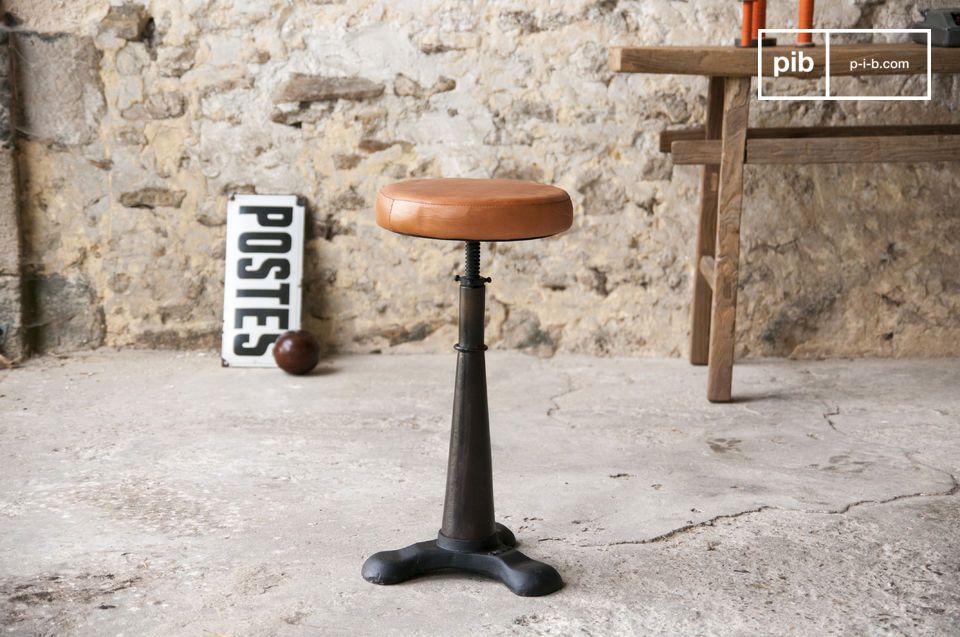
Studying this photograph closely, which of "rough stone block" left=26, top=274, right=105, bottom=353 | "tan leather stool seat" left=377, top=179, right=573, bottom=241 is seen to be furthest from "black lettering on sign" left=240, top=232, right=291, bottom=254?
"tan leather stool seat" left=377, top=179, right=573, bottom=241

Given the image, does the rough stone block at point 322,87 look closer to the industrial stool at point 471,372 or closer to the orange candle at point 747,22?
the orange candle at point 747,22

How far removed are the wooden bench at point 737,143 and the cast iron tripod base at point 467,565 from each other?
140cm

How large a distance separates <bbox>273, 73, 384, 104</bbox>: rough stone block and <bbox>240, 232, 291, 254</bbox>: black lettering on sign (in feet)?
1.56

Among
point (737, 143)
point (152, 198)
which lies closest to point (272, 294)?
point (152, 198)

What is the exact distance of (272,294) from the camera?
3.93 metres

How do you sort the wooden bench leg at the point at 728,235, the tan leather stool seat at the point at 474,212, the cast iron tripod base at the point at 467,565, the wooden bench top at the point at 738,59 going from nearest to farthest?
1. the tan leather stool seat at the point at 474,212
2. the cast iron tripod base at the point at 467,565
3. the wooden bench top at the point at 738,59
4. the wooden bench leg at the point at 728,235

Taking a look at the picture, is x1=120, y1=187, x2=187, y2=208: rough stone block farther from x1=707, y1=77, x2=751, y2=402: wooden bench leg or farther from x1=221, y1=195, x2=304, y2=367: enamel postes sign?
x1=707, y1=77, x2=751, y2=402: wooden bench leg

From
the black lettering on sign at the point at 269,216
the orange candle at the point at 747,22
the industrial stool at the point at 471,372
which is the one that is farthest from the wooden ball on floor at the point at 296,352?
the orange candle at the point at 747,22

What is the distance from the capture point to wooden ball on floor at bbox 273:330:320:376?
373cm

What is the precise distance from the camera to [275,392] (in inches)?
142

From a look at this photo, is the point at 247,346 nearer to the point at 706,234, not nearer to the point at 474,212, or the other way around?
the point at 706,234

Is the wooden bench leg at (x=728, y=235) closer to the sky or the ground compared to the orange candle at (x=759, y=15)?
closer to the ground

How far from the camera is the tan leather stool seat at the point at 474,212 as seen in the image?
2111 millimetres

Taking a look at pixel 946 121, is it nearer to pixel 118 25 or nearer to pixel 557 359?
pixel 557 359
